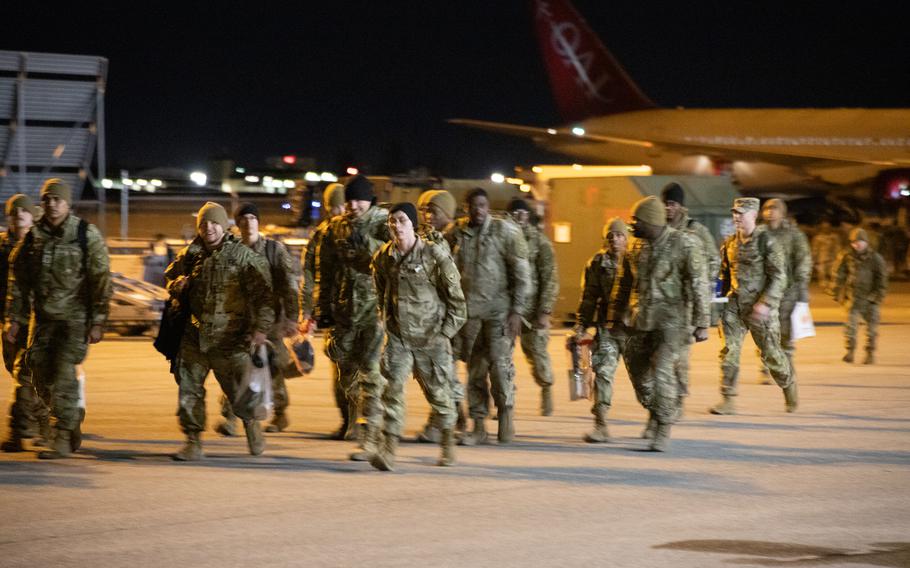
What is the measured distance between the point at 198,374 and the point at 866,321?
973 centimetres

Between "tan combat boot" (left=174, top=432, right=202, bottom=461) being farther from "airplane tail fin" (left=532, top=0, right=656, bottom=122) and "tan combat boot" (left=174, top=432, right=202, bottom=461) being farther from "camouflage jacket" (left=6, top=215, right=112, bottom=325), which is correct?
"airplane tail fin" (left=532, top=0, right=656, bottom=122)

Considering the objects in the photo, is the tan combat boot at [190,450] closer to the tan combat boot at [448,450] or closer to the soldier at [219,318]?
the soldier at [219,318]

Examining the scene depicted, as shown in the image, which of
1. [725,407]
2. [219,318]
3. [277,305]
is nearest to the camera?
[219,318]

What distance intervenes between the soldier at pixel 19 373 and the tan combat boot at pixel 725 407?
5502 millimetres

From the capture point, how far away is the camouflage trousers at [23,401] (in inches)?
367

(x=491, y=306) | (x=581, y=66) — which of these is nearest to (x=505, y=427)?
(x=491, y=306)

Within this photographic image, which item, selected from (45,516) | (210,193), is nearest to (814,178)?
(45,516)

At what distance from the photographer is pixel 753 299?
1162 cm

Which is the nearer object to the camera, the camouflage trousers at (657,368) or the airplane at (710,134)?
the camouflage trousers at (657,368)

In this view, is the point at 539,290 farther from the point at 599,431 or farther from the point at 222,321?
the point at 222,321

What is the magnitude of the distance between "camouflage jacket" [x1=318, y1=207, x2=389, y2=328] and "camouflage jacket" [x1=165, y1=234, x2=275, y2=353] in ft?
2.01

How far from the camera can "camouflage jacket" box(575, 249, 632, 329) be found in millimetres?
9555

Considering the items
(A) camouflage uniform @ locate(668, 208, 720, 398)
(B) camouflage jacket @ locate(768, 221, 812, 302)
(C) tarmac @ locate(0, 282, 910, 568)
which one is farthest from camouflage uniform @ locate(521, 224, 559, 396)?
(B) camouflage jacket @ locate(768, 221, 812, 302)

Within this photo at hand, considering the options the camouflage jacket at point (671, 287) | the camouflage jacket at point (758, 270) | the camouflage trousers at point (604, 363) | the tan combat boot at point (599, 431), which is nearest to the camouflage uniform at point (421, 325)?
the camouflage jacket at point (671, 287)
